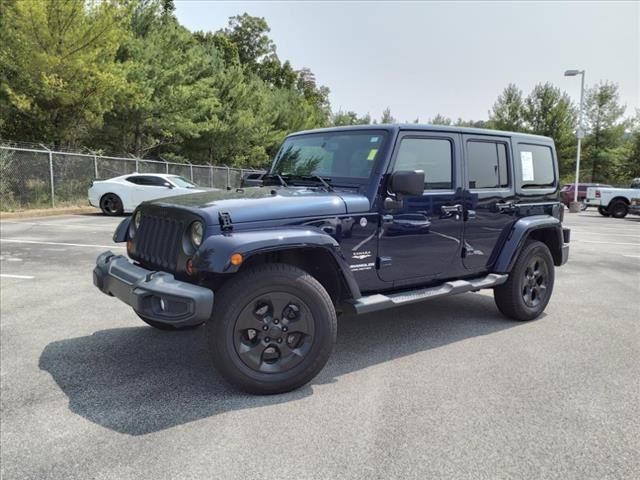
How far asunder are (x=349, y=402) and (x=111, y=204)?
568 inches

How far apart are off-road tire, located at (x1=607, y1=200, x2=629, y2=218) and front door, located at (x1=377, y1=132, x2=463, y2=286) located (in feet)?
68.7

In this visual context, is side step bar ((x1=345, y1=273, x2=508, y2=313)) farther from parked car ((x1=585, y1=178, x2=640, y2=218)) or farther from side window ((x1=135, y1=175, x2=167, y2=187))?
parked car ((x1=585, y1=178, x2=640, y2=218))

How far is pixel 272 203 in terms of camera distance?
3.46m

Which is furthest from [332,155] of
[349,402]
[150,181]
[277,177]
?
[150,181]

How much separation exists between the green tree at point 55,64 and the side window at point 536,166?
15.3m

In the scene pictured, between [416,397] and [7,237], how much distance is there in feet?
33.3

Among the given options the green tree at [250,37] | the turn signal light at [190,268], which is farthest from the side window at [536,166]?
the green tree at [250,37]

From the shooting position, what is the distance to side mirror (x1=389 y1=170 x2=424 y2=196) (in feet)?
12.1

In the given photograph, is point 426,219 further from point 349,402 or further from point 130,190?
point 130,190

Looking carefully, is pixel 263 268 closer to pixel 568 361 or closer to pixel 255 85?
pixel 568 361

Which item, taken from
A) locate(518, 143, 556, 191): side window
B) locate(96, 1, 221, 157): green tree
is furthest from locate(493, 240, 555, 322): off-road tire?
locate(96, 1, 221, 157): green tree

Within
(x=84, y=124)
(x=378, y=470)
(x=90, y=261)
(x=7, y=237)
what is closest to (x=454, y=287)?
(x=378, y=470)

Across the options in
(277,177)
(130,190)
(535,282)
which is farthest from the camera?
(130,190)

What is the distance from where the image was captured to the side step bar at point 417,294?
3.69m
